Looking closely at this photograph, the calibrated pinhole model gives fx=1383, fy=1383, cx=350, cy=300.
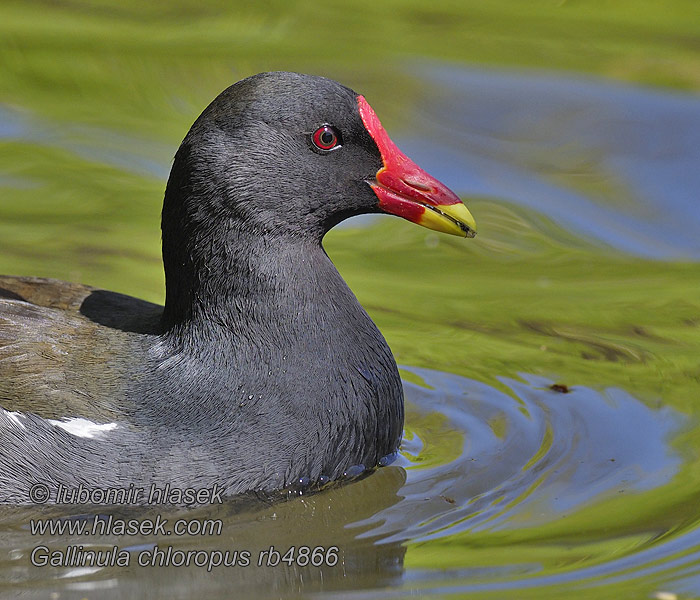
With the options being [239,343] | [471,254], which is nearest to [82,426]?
[239,343]

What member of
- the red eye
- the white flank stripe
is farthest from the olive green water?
the red eye

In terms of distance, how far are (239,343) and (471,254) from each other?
114 inches

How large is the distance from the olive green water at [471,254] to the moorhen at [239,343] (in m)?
0.23

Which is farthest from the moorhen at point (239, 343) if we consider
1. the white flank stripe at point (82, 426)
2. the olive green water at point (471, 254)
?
the olive green water at point (471, 254)

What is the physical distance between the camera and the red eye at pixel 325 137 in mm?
5441

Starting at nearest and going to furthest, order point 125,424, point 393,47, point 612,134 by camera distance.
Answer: point 125,424 → point 612,134 → point 393,47

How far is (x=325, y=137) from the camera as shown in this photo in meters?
5.46

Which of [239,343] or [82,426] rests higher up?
→ [239,343]

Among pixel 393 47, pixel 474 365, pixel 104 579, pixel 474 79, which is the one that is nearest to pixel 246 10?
pixel 393 47

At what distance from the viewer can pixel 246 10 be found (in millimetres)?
10336

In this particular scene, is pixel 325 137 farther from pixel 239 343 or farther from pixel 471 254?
pixel 471 254

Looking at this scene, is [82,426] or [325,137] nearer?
[82,426]

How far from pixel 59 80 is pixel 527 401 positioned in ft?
16.0

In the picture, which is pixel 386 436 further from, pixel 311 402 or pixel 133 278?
pixel 133 278
